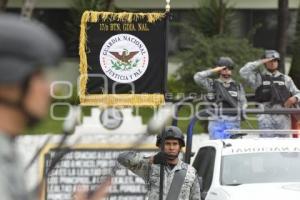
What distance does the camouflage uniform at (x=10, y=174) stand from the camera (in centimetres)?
185

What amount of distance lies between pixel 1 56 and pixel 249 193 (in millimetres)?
6056

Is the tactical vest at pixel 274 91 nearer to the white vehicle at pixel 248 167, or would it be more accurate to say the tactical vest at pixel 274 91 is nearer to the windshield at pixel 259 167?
the white vehicle at pixel 248 167

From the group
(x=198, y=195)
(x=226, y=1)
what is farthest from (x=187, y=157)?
(x=226, y=1)

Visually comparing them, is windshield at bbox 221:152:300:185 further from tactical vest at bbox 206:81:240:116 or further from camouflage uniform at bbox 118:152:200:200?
tactical vest at bbox 206:81:240:116

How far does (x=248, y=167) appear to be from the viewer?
8.40m

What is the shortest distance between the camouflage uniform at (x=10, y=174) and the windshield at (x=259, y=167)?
20.9 feet

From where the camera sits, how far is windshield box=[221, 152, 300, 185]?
8.20 m

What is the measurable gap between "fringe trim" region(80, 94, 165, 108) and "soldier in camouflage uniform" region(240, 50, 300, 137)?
2.34 m

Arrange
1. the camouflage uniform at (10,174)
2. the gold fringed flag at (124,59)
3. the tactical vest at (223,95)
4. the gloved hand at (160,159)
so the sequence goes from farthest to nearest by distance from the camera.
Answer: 1. the tactical vest at (223,95)
2. the gold fringed flag at (124,59)
3. the gloved hand at (160,159)
4. the camouflage uniform at (10,174)

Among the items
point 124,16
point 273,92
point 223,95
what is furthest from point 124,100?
point 273,92

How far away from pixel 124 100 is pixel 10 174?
635cm

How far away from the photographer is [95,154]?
1286 centimetres

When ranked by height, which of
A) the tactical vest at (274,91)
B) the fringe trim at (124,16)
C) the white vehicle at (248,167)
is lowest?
the white vehicle at (248,167)

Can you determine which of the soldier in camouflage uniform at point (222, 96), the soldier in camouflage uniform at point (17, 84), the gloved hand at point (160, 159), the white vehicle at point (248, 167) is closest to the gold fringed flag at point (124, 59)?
the white vehicle at point (248, 167)
